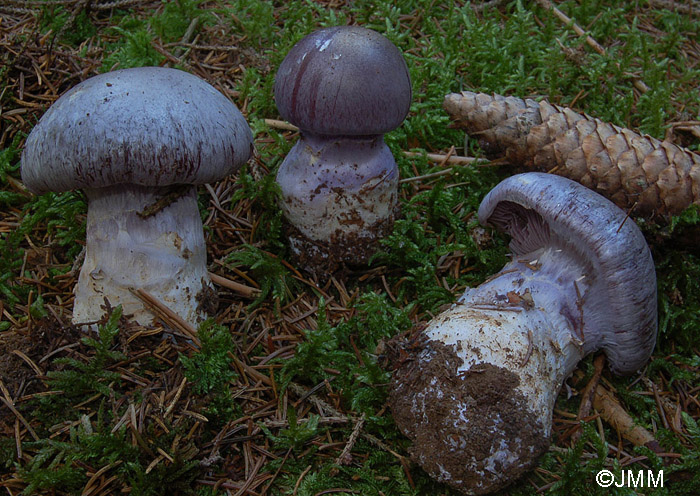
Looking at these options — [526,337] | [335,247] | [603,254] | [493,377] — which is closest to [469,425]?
[493,377]

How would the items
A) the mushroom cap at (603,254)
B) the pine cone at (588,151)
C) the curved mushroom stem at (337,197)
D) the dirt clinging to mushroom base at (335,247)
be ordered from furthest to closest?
the dirt clinging to mushroom base at (335,247)
the curved mushroom stem at (337,197)
the pine cone at (588,151)
the mushroom cap at (603,254)

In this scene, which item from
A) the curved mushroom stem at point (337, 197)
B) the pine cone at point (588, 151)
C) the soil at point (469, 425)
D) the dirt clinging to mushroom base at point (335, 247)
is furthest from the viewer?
the dirt clinging to mushroom base at point (335, 247)

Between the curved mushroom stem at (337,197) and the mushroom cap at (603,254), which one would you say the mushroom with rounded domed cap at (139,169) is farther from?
the mushroom cap at (603,254)

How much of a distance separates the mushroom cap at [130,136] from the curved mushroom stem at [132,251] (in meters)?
0.20

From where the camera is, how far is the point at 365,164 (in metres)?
2.49

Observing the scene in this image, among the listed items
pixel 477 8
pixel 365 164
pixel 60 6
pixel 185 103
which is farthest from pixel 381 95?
pixel 60 6

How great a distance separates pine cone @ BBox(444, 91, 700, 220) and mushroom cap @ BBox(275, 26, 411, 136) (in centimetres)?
62

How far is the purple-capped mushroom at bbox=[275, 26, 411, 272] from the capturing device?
2.23m

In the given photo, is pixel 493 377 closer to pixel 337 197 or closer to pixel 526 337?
pixel 526 337

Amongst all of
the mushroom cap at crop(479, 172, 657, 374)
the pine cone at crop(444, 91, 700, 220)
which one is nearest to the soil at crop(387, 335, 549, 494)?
the mushroom cap at crop(479, 172, 657, 374)

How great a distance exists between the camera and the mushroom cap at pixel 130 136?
1863mm

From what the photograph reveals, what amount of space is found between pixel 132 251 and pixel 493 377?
1.46 meters

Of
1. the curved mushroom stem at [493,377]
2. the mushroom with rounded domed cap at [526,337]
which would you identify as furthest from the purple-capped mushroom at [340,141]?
the curved mushroom stem at [493,377]

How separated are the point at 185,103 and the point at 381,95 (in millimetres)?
788
